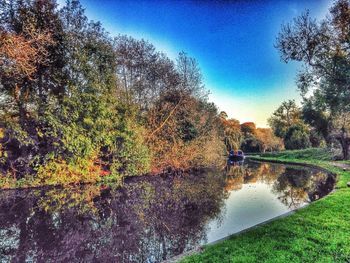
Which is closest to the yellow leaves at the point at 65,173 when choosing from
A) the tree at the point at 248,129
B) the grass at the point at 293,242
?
the grass at the point at 293,242

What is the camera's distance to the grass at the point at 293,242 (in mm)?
4602

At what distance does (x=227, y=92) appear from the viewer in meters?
28.8

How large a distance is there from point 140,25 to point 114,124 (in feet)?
28.6

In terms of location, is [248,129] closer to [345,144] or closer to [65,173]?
[345,144]

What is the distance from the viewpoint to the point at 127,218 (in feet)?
29.3

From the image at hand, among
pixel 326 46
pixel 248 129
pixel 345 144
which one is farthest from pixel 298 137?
pixel 326 46

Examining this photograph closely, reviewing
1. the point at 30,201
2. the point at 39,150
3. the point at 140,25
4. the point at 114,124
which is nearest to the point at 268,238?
the point at 30,201

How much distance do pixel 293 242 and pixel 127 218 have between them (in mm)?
5736

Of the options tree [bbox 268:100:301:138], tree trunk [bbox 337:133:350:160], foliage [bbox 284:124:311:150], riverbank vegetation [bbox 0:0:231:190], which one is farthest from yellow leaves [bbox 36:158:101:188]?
tree [bbox 268:100:301:138]

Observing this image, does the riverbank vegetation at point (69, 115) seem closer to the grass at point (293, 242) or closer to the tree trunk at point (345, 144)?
the grass at point (293, 242)

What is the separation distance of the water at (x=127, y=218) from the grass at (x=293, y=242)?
4.07ft

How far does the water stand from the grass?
1240 millimetres

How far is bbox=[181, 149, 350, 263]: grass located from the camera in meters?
4.60

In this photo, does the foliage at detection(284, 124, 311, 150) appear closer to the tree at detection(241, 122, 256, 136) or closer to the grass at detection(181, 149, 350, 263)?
the tree at detection(241, 122, 256, 136)
